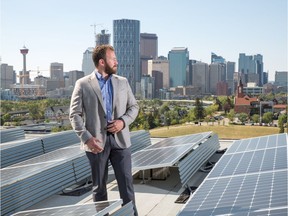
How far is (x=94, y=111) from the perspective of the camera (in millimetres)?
3777

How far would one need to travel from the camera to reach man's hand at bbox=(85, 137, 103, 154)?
12.0 feet

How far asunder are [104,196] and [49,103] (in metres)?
76.8

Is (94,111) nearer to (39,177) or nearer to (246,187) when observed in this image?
(246,187)

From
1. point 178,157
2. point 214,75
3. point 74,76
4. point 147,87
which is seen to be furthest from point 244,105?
point 214,75

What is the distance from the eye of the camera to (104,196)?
415cm

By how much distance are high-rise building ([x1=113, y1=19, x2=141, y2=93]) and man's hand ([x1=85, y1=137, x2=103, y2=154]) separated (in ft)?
555

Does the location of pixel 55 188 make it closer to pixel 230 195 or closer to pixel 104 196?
pixel 230 195

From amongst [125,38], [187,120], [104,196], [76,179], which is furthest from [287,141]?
[125,38]

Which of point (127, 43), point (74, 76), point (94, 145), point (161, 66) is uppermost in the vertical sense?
point (127, 43)

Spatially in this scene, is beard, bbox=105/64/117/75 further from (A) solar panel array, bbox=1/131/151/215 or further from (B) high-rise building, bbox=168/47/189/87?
(B) high-rise building, bbox=168/47/189/87

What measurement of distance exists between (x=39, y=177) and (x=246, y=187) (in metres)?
5.24

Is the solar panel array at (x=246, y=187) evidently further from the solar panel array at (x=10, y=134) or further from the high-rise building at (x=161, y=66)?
the high-rise building at (x=161, y=66)

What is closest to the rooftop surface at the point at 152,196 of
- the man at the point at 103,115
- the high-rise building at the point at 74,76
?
the man at the point at 103,115

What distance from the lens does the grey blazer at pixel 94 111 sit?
3746 mm
